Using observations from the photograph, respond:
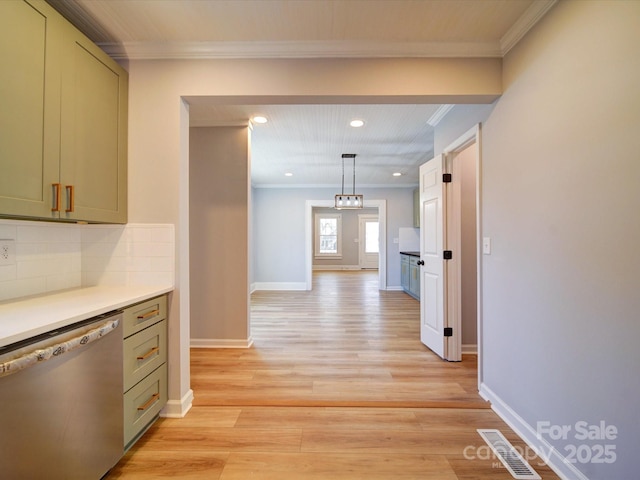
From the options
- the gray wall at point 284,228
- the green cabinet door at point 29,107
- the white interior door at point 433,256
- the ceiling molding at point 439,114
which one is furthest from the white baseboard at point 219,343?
the gray wall at point 284,228

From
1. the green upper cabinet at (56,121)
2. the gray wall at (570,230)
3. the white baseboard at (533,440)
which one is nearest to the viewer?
the gray wall at (570,230)

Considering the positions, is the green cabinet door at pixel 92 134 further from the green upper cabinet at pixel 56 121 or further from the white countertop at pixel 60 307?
the white countertop at pixel 60 307

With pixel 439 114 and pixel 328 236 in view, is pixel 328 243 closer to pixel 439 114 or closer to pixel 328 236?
pixel 328 236

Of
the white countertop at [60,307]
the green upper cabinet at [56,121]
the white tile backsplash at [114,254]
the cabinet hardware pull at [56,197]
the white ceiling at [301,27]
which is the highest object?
the white ceiling at [301,27]

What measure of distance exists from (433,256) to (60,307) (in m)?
3.04

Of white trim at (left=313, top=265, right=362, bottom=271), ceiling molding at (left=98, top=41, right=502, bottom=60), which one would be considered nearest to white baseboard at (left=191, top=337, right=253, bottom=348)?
ceiling molding at (left=98, top=41, right=502, bottom=60)

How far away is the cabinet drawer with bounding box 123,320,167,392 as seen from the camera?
1.59 meters

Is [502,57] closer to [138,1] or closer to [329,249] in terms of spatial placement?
[138,1]

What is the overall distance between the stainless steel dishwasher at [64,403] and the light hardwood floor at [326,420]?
40 centimetres

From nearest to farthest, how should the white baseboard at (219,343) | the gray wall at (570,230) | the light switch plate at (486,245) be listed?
the gray wall at (570,230), the light switch plate at (486,245), the white baseboard at (219,343)

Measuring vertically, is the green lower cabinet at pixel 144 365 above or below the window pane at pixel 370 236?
below

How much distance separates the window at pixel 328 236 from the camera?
11.8 meters

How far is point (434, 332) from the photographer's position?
10.3 ft

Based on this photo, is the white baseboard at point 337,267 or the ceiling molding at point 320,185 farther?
the white baseboard at point 337,267
